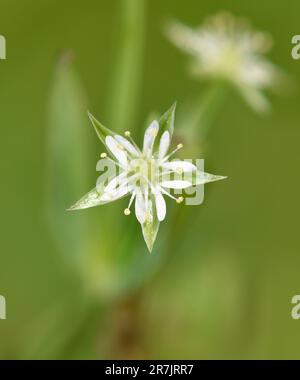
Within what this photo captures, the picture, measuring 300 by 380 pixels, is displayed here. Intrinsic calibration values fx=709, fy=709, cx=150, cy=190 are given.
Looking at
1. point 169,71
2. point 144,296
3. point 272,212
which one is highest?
point 169,71

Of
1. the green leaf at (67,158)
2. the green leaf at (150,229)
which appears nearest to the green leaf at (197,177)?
the green leaf at (150,229)

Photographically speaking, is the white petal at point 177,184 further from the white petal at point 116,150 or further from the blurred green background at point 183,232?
the blurred green background at point 183,232

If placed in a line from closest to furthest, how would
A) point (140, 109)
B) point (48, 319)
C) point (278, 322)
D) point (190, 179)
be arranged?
point (190, 179) → point (48, 319) → point (278, 322) → point (140, 109)

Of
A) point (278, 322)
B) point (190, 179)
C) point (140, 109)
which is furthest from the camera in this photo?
point (140, 109)

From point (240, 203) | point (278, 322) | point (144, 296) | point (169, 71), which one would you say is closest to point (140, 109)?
point (169, 71)

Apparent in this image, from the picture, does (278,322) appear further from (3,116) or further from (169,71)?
(3,116)

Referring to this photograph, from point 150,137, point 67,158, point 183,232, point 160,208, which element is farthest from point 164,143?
point 183,232

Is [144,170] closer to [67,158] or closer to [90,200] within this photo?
[90,200]

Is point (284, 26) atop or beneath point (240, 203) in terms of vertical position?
atop

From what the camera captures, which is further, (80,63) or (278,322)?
(80,63)
